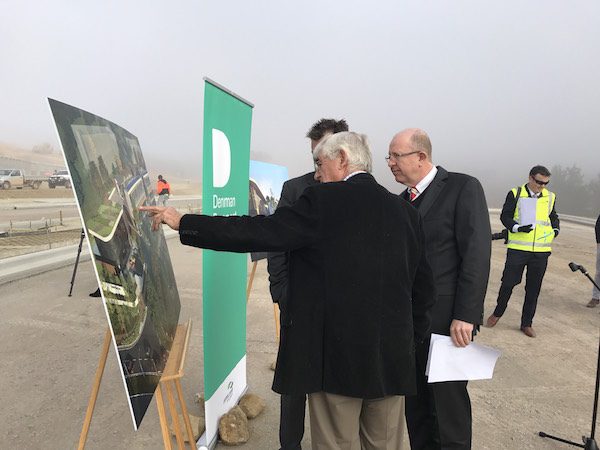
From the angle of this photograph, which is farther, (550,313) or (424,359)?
(550,313)

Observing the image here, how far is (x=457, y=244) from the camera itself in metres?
2.28

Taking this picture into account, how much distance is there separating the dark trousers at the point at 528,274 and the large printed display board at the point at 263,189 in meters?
2.78

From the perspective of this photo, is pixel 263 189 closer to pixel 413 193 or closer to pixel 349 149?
pixel 413 193

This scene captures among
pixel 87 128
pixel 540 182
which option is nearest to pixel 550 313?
pixel 540 182

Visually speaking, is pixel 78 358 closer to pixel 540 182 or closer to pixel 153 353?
pixel 153 353

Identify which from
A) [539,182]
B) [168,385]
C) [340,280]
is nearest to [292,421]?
[168,385]

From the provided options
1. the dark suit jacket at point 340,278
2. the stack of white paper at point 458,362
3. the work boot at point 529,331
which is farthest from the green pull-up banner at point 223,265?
the work boot at point 529,331

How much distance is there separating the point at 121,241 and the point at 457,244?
165 centimetres

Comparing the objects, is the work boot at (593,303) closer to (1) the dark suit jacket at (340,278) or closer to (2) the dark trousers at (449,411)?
(2) the dark trousers at (449,411)

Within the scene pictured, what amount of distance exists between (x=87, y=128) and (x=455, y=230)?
70.3 inches

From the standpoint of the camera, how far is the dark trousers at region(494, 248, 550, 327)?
4.92 m

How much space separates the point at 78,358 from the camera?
4090 mm

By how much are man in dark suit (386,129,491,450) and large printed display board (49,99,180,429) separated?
131 cm

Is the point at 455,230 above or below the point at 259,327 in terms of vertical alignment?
above
